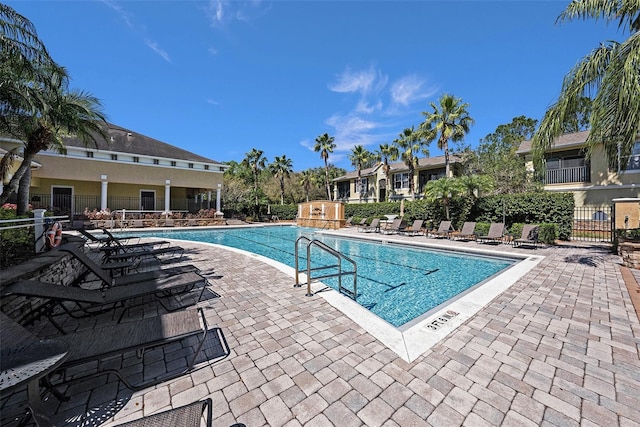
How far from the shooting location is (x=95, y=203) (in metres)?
23.2

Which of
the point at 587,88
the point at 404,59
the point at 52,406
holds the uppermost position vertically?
the point at 404,59

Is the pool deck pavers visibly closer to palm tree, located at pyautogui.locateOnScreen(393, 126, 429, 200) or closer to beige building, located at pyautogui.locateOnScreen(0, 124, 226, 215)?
palm tree, located at pyautogui.locateOnScreen(393, 126, 429, 200)

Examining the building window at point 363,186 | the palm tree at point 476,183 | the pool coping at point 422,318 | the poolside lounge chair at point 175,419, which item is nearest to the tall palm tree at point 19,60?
the pool coping at point 422,318

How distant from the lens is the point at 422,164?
2791 centimetres

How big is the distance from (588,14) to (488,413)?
364 inches

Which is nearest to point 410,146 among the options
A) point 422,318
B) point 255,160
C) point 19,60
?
point 255,160

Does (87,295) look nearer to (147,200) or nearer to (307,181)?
(147,200)

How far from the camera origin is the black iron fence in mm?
20438

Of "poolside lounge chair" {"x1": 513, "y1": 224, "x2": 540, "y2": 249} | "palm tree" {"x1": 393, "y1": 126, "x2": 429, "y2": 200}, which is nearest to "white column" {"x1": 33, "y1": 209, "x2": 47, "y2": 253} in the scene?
"poolside lounge chair" {"x1": 513, "y1": 224, "x2": 540, "y2": 249}

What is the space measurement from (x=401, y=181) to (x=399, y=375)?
29736 millimetres

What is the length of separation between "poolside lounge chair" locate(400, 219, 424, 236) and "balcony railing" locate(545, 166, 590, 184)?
1122cm

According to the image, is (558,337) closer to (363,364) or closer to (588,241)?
(363,364)

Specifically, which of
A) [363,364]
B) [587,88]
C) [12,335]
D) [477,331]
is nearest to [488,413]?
[363,364]

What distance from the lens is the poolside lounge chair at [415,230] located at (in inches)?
625
